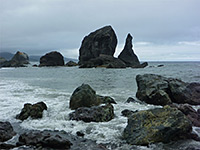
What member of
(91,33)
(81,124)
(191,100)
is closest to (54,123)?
(81,124)

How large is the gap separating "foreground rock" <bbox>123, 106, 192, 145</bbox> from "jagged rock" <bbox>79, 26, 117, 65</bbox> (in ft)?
335

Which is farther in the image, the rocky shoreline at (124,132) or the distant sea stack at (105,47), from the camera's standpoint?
the distant sea stack at (105,47)

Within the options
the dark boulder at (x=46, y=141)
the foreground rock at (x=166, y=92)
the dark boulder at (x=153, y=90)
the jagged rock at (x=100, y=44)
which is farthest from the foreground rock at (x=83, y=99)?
the jagged rock at (x=100, y=44)

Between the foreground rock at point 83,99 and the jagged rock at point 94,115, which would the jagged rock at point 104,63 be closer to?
the foreground rock at point 83,99

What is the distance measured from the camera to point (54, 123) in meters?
8.98

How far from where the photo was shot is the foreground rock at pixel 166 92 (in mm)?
13578

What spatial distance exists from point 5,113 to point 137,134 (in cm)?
739

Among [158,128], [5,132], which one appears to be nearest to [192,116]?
[158,128]

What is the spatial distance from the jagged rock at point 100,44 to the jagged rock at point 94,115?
99694mm

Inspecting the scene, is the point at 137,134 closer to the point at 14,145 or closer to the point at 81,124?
the point at 81,124

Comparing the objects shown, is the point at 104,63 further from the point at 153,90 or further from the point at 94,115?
the point at 94,115

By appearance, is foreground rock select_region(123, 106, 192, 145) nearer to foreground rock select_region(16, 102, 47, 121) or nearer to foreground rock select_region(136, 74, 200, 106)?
foreground rock select_region(16, 102, 47, 121)

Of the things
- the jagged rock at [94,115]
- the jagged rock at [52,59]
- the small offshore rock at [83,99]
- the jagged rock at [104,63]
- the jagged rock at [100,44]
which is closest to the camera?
the jagged rock at [94,115]

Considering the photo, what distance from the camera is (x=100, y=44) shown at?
367ft
